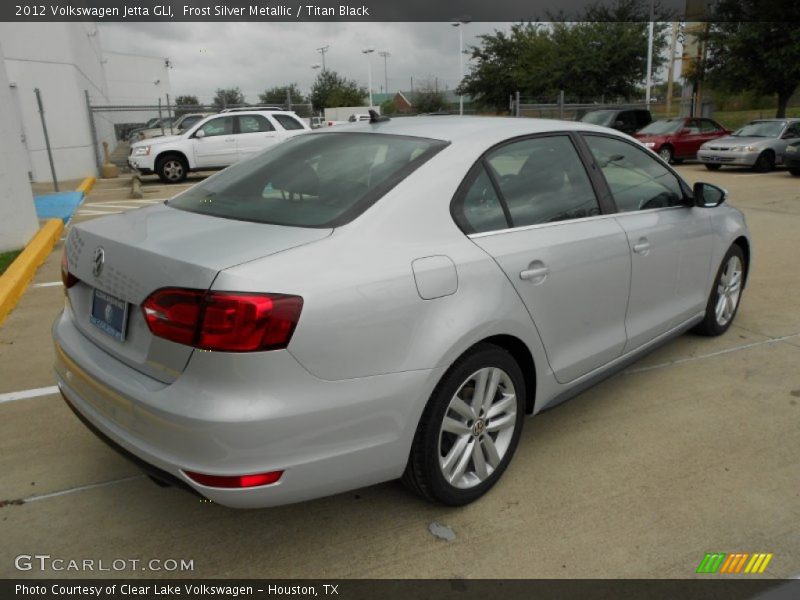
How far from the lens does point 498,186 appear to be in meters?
2.90

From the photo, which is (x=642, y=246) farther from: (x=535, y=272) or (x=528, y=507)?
(x=528, y=507)

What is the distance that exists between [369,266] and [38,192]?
14270 millimetres

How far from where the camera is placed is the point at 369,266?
2260 millimetres

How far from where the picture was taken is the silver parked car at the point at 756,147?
16375mm

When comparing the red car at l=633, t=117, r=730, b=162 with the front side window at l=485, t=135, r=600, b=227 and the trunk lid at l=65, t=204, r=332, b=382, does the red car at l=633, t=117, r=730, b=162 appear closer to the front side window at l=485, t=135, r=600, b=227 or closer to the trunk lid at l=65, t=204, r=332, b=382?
the front side window at l=485, t=135, r=600, b=227

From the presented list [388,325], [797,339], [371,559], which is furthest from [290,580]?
[797,339]

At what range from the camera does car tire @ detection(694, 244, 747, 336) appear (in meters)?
4.44

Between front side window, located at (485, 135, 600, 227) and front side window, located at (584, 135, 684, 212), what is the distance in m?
0.22

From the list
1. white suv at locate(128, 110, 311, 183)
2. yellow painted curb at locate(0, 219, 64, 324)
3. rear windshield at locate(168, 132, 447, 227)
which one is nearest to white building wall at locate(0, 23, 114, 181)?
white suv at locate(128, 110, 311, 183)

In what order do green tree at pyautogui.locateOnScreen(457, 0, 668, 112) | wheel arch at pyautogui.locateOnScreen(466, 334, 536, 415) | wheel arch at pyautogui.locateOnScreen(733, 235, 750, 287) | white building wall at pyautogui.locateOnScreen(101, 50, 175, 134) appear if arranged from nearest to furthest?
wheel arch at pyautogui.locateOnScreen(466, 334, 536, 415)
wheel arch at pyautogui.locateOnScreen(733, 235, 750, 287)
green tree at pyautogui.locateOnScreen(457, 0, 668, 112)
white building wall at pyautogui.locateOnScreen(101, 50, 175, 134)

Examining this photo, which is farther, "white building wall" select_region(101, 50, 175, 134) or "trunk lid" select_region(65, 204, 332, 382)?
"white building wall" select_region(101, 50, 175, 134)

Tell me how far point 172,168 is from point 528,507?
15.4 metres

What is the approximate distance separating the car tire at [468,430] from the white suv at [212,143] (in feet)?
47.1

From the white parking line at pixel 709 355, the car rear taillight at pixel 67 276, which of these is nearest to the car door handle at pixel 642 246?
the white parking line at pixel 709 355
